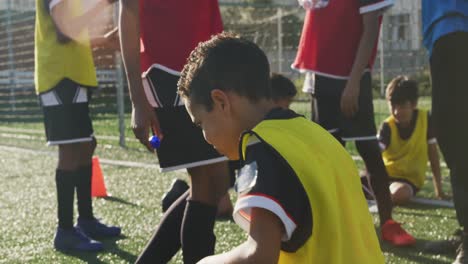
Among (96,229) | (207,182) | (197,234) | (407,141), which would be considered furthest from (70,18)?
(407,141)

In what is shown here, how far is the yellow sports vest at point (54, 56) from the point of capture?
411cm

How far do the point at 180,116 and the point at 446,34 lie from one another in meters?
1.24

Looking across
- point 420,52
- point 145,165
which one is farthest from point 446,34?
point 420,52

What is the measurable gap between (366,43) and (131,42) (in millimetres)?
1362

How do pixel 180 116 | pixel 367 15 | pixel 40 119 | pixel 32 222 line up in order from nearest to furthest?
1. pixel 180 116
2. pixel 367 15
3. pixel 32 222
4. pixel 40 119

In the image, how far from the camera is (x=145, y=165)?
778 cm

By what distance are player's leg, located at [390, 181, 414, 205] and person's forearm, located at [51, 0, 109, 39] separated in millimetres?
2418

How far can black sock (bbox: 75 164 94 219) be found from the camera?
4.27 m

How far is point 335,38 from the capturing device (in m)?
4.07

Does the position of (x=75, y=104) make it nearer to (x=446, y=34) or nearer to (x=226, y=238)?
(x=226, y=238)

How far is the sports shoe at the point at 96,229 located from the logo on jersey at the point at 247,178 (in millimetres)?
2731

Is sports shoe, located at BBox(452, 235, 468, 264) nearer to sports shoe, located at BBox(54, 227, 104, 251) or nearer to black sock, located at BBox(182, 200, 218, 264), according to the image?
black sock, located at BBox(182, 200, 218, 264)

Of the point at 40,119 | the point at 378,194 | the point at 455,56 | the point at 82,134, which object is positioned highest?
the point at 455,56

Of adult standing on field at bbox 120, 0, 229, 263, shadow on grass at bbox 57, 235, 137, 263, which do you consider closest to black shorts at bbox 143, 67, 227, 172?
adult standing on field at bbox 120, 0, 229, 263
